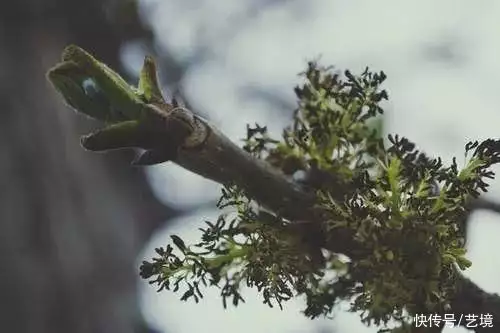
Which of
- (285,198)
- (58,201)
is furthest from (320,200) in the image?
(58,201)

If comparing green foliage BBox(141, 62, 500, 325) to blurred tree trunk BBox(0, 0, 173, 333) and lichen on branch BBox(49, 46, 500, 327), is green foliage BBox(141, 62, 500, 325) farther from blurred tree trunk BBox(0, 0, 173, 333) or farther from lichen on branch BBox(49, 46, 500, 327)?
blurred tree trunk BBox(0, 0, 173, 333)

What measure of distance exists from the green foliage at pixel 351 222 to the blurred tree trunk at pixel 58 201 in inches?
19.2

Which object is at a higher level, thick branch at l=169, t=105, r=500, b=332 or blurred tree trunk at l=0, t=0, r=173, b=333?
blurred tree trunk at l=0, t=0, r=173, b=333

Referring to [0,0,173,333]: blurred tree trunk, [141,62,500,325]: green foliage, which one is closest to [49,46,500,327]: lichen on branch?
[141,62,500,325]: green foliage

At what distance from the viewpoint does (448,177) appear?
342 millimetres

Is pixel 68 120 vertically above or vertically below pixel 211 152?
above

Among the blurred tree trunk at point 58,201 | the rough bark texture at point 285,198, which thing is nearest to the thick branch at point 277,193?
the rough bark texture at point 285,198

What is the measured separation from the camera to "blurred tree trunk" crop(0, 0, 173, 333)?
819mm

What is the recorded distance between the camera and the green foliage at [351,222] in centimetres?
31

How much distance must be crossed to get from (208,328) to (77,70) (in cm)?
35

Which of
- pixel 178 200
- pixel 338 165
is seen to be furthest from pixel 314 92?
pixel 178 200

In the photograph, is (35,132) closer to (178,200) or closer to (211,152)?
(178,200)

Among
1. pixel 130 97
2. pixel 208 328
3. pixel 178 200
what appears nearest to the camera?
pixel 130 97

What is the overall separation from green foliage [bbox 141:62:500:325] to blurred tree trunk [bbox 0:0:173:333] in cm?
49
